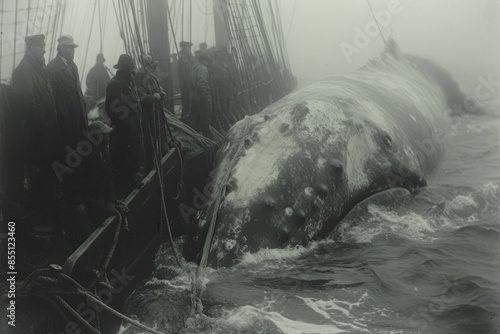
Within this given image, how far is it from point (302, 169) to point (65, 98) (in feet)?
9.70

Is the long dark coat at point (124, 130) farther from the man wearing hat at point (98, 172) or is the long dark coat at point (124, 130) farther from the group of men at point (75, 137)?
the man wearing hat at point (98, 172)

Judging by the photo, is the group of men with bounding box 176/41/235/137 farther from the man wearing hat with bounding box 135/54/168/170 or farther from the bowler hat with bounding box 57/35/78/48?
the bowler hat with bounding box 57/35/78/48

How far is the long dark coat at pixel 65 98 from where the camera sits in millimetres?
6578

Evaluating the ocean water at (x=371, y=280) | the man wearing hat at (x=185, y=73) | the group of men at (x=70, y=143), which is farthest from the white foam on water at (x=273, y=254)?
the man wearing hat at (x=185, y=73)

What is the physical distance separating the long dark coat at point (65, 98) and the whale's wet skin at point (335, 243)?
1.85 meters

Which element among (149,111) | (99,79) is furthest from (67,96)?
(99,79)

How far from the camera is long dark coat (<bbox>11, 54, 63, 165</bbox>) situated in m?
6.03

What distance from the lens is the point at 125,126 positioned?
23.0 feet

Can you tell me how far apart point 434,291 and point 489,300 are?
53 centimetres

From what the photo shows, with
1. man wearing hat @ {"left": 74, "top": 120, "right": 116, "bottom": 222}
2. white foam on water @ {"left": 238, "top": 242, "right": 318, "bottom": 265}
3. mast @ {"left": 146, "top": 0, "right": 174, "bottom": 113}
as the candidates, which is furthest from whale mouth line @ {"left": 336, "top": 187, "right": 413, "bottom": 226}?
mast @ {"left": 146, "top": 0, "right": 174, "bottom": 113}

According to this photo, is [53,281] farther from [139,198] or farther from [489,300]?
[489,300]

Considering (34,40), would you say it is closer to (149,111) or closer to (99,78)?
(149,111)

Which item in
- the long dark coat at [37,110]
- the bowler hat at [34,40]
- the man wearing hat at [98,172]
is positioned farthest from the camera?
the bowler hat at [34,40]

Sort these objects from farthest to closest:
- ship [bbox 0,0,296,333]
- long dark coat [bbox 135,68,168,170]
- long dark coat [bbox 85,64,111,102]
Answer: long dark coat [bbox 85,64,111,102], long dark coat [bbox 135,68,168,170], ship [bbox 0,0,296,333]
